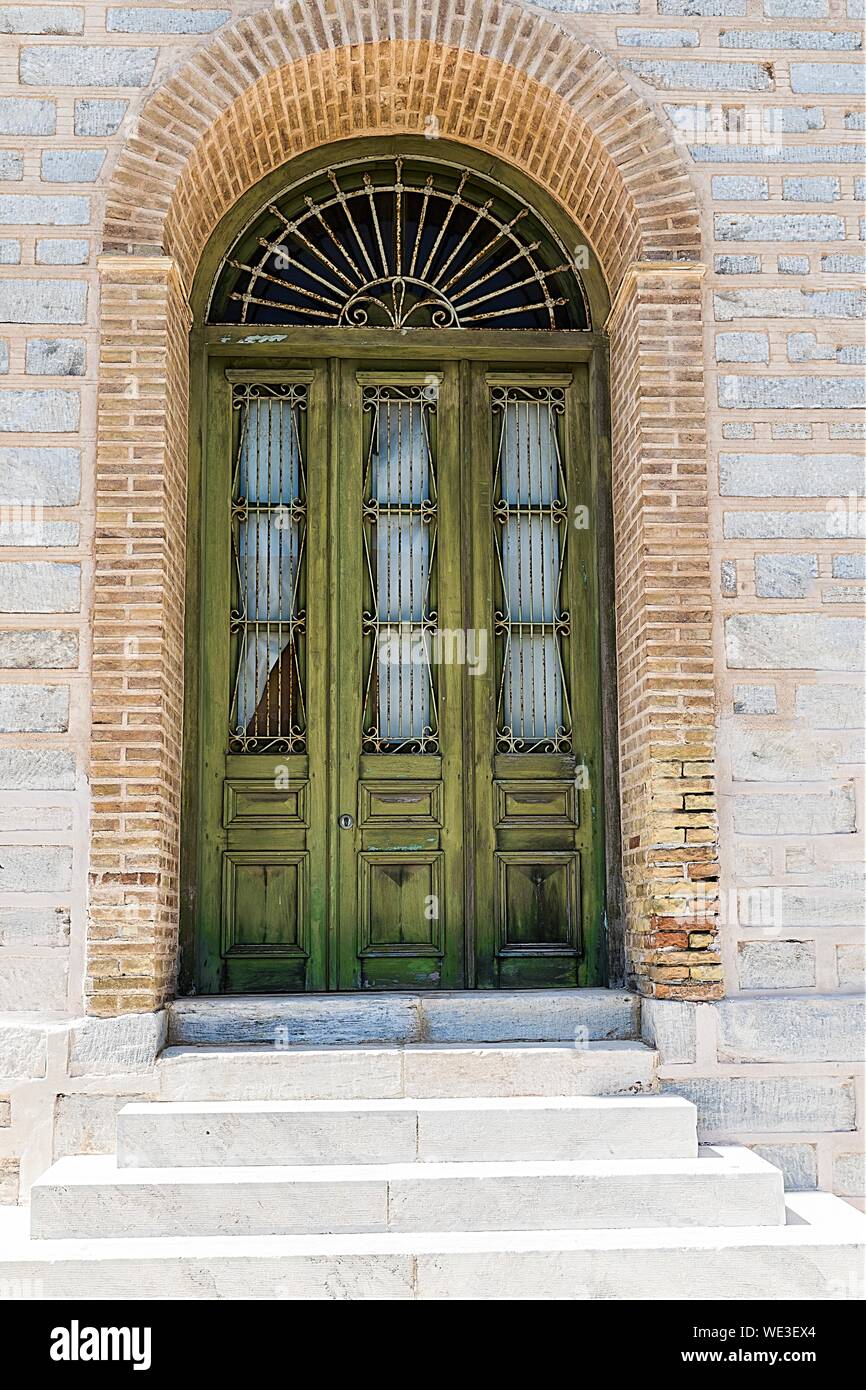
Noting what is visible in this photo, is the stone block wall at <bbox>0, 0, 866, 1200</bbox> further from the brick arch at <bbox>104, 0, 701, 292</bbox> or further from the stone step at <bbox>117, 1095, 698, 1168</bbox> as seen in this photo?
the stone step at <bbox>117, 1095, 698, 1168</bbox>

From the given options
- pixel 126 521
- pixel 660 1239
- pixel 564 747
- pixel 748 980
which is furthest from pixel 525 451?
pixel 660 1239

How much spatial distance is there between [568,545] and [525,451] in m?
0.48

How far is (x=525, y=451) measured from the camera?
6.16m

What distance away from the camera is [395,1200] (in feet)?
14.9

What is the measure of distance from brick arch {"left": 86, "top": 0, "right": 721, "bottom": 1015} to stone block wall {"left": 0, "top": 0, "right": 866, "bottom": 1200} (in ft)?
0.11

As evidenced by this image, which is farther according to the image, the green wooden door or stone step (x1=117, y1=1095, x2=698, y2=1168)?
the green wooden door

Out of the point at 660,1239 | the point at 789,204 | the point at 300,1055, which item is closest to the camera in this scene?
the point at 660,1239

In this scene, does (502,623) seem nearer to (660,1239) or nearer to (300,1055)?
(300,1055)

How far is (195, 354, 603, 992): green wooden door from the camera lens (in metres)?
5.81

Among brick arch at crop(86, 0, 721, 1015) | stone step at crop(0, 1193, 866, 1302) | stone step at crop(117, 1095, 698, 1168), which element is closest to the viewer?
stone step at crop(0, 1193, 866, 1302)

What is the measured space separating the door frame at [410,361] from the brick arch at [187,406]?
0.30 feet

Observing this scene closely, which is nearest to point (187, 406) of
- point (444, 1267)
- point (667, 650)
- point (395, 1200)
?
point (667, 650)

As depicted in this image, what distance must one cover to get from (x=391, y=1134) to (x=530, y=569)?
2567mm

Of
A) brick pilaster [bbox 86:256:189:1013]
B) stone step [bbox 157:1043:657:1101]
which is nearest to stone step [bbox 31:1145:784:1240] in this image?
stone step [bbox 157:1043:657:1101]
